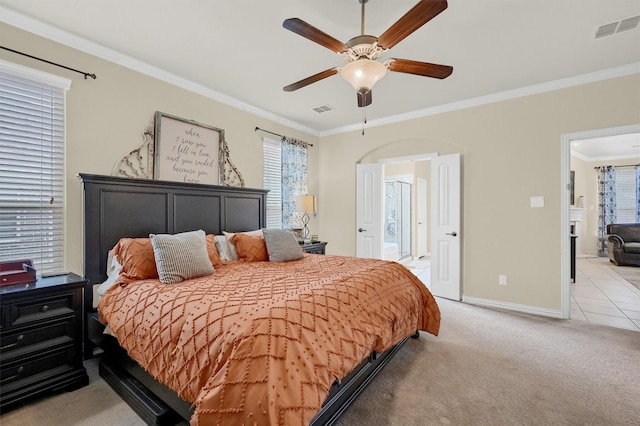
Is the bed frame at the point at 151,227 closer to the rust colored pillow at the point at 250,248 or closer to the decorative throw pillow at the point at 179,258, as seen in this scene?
the rust colored pillow at the point at 250,248

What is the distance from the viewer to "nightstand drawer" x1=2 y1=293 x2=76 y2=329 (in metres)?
1.86

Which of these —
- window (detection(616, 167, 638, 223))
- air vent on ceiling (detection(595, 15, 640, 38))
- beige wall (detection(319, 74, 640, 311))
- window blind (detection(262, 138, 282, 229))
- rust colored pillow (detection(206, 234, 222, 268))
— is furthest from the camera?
window (detection(616, 167, 638, 223))

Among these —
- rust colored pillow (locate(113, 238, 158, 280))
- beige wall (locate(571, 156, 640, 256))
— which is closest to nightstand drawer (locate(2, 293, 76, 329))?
rust colored pillow (locate(113, 238, 158, 280))

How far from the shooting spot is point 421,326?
106 inches

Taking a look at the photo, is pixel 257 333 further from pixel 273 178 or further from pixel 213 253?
pixel 273 178

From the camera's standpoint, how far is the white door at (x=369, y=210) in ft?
16.0

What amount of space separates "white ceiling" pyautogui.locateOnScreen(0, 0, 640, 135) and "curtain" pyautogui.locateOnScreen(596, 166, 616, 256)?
6.21 m

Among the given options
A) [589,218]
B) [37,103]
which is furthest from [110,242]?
[589,218]

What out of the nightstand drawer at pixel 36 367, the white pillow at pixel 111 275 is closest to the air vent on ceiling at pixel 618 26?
the white pillow at pixel 111 275

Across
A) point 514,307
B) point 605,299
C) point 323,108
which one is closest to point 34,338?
point 323,108

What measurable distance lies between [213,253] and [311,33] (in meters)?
2.06

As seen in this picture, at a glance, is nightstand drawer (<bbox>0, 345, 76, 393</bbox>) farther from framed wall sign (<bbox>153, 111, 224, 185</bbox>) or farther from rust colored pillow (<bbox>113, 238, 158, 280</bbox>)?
framed wall sign (<bbox>153, 111, 224, 185</bbox>)

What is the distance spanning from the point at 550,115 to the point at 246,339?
4129mm

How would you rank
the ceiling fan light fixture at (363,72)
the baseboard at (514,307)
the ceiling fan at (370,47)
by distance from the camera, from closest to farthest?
the ceiling fan at (370,47)
the ceiling fan light fixture at (363,72)
the baseboard at (514,307)
